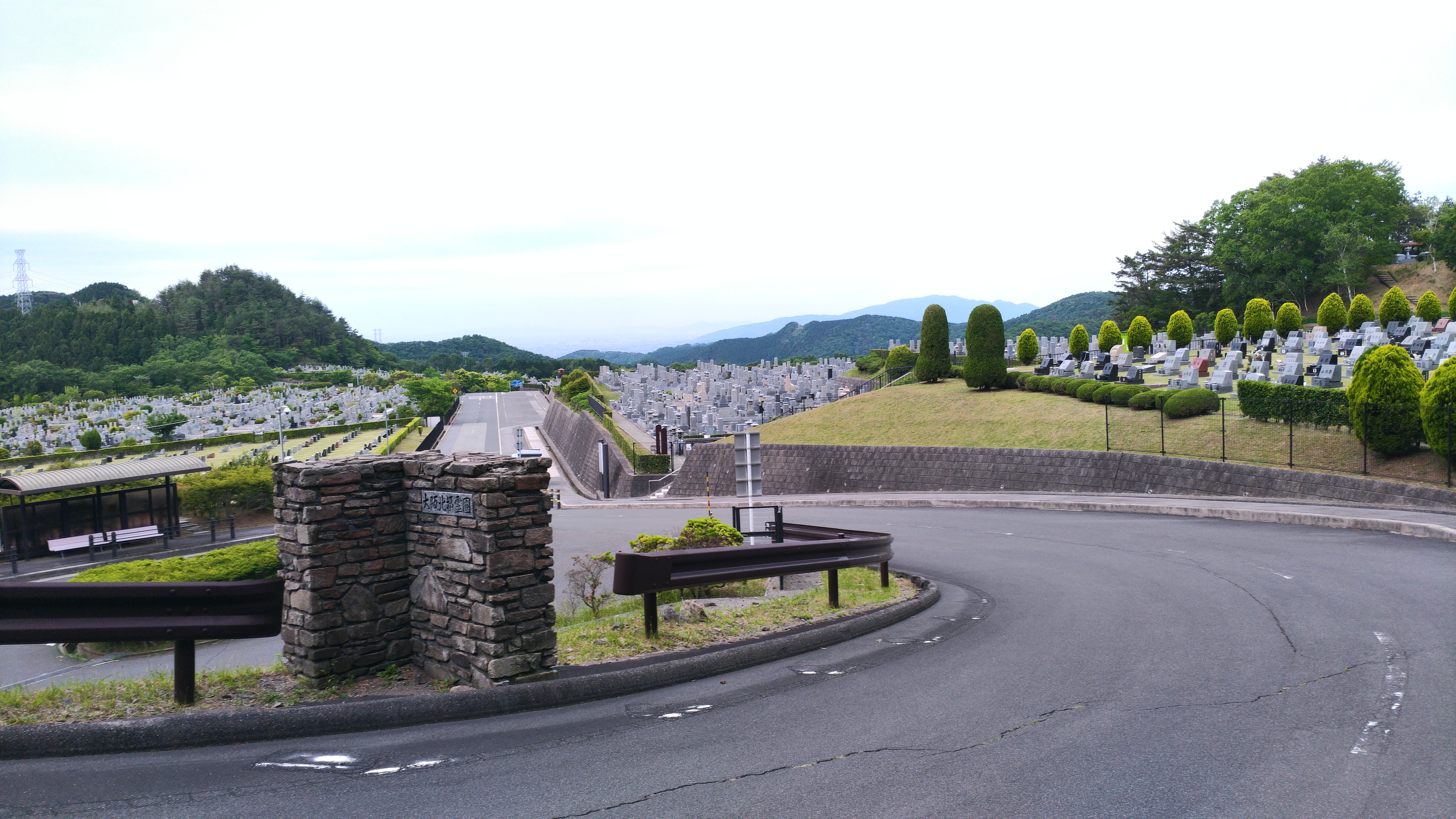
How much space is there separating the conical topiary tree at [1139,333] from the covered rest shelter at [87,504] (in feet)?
138

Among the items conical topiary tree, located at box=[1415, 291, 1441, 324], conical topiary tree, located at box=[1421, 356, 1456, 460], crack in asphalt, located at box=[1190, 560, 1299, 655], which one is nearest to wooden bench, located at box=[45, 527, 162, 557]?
crack in asphalt, located at box=[1190, 560, 1299, 655]

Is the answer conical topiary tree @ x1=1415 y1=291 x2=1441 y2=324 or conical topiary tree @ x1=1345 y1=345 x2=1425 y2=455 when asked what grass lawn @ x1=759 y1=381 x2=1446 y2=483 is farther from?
conical topiary tree @ x1=1415 y1=291 x2=1441 y2=324

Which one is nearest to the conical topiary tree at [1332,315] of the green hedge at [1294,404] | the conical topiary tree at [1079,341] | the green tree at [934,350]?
the conical topiary tree at [1079,341]

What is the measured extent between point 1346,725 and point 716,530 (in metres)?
7.15

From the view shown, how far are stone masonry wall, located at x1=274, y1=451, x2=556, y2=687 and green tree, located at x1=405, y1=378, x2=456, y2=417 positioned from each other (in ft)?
283

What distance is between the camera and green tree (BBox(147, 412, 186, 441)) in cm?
6072

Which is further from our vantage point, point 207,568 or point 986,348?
point 986,348

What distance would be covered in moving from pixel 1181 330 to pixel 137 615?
148 ft

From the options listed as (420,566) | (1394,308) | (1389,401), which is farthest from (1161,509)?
(1394,308)

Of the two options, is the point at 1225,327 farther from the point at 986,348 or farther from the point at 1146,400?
the point at 1146,400

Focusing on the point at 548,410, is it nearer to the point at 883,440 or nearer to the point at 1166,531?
the point at 883,440

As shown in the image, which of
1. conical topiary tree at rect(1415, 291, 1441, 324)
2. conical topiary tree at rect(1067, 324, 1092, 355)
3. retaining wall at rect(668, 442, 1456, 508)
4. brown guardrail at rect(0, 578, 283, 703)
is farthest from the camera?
conical topiary tree at rect(1067, 324, 1092, 355)

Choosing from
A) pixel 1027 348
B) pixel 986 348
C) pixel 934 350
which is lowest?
pixel 986 348

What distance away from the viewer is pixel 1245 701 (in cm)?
555
